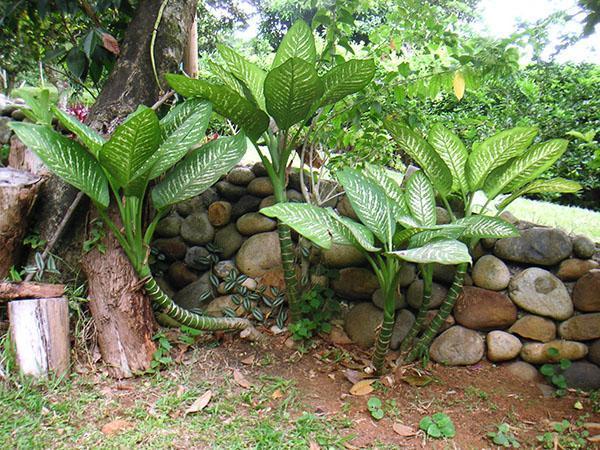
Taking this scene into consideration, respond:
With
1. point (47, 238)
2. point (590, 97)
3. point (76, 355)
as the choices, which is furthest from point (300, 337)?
point (590, 97)

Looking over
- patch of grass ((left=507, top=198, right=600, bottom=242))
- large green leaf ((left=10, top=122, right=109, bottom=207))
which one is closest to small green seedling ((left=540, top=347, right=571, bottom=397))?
patch of grass ((left=507, top=198, right=600, bottom=242))

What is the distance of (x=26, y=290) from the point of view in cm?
194

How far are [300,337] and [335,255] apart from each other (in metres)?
0.46

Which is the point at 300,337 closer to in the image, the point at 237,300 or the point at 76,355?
the point at 237,300

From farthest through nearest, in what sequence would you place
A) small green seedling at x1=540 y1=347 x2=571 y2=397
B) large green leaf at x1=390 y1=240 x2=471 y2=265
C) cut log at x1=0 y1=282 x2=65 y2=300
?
small green seedling at x1=540 y1=347 x2=571 y2=397 < cut log at x1=0 y1=282 x2=65 y2=300 < large green leaf at x1=390 y1=240 x2=471 y2=265

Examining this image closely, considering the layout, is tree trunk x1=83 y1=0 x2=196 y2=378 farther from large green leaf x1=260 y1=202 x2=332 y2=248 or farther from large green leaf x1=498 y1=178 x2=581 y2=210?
large green leaf x1=498 y1=178 x2=581 y2=210

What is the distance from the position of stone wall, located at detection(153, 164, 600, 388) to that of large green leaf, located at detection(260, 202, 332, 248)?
685mm

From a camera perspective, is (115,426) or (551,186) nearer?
(115,426)

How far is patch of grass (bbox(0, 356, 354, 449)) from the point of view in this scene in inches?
63.3

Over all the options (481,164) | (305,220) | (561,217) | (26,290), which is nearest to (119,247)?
(26,290)

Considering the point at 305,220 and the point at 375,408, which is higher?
the point at 305,220

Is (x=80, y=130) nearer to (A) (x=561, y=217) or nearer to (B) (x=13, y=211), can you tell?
(B) (x=13, y=211)

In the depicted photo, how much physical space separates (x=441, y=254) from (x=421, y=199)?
0.51 metres

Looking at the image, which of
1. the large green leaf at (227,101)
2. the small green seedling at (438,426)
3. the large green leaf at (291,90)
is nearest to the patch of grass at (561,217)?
the small green seedling at (438,426)
